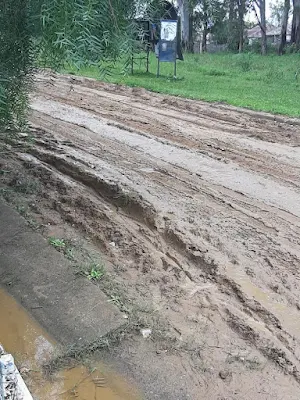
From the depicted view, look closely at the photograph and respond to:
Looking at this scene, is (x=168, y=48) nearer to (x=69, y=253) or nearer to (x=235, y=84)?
(x=235, y=84)

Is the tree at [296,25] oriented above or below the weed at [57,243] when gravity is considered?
above

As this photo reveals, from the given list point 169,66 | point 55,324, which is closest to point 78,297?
point 55,324

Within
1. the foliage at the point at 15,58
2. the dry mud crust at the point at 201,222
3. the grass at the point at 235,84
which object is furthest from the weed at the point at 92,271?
the grass at the point at 235,84

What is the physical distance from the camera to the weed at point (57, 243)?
5.16 m

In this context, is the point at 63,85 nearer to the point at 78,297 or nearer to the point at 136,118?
the point at 136,118

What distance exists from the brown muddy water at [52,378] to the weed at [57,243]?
1234 millimetres

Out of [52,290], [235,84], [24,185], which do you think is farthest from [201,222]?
[235,84]

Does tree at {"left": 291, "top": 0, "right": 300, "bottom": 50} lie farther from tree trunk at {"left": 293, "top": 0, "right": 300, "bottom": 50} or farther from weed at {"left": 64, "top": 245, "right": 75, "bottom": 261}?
weed at {"left": 64, "top": 245, "right": 75, "bottom": 261}

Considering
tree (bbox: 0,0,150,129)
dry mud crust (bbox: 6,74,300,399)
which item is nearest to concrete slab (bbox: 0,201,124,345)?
dry mud crust (bbox: 6,74,300,399)

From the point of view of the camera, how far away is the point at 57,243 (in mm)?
5219

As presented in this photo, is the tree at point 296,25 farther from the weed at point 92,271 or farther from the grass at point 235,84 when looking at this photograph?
the weed at point 92,271

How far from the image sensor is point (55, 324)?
13.3 feet

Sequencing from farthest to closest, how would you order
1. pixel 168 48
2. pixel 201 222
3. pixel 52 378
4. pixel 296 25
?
pixel 296 25 → pixel 168 48 → pixel 201 222 → pixel 52 378

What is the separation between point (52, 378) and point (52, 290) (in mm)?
1065
